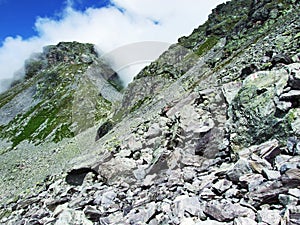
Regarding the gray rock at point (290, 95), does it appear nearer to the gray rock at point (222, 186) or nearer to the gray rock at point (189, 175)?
the gray rock at point (222, 186)

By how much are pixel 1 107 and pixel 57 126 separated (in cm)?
8152

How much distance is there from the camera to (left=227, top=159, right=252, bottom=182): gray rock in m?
12.2

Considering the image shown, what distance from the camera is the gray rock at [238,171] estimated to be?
12.2m

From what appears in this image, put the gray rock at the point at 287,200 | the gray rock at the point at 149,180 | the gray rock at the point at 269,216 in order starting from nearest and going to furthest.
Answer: the gray rock at the point at 269,216 → the gray rock at the point at 287,200 → the gray rock at the point at 149,180

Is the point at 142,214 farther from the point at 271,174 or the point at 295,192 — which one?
the point at 295,192

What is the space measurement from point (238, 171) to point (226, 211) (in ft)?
8.00

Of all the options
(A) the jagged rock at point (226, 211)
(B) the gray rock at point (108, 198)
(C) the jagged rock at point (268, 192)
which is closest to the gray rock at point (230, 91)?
(B) the gray rock at point (108, 198)

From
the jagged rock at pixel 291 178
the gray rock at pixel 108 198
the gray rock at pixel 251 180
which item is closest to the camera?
the jagged rock at pixel 291 178

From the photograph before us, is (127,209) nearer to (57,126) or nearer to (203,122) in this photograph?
(203,122)

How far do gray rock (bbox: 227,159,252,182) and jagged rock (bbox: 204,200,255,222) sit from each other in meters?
1.55

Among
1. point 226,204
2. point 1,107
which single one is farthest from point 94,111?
point 226,204

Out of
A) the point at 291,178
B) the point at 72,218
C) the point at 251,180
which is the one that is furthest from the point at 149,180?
the point at 291,178

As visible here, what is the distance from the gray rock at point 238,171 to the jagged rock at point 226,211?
155 cm

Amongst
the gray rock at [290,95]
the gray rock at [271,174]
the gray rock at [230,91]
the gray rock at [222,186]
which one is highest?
the gray rock at [230,91]
